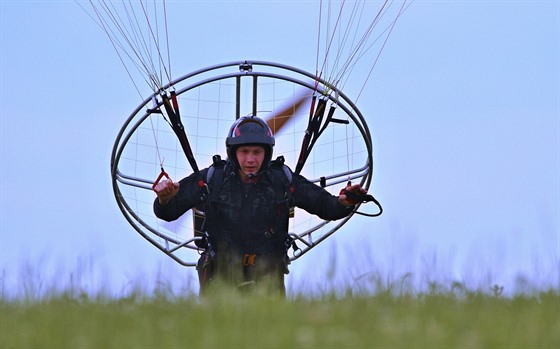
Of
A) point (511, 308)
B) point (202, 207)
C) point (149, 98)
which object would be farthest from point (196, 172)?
point (511, 308)

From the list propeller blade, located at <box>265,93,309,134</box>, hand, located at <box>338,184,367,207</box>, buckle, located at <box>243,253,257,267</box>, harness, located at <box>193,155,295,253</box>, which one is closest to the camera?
hand, located at <box>338,184,367,207</box>

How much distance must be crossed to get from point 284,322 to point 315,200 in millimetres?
5059

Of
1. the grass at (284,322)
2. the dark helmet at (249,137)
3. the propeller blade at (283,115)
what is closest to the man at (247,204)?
the dark helmet at (249,137)

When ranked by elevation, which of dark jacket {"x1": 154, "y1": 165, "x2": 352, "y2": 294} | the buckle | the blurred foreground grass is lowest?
the blurred foreground grass

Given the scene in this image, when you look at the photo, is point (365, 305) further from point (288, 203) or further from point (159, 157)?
point (159, 157)

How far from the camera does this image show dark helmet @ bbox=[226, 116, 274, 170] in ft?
33.9

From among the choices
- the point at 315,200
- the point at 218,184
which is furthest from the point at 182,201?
the point at 315,200

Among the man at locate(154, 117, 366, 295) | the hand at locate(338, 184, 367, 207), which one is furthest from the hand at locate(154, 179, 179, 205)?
the hand at locate(338, 184, 367, 207)

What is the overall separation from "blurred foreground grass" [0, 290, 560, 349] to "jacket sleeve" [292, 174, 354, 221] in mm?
3883

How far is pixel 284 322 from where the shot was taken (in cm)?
537

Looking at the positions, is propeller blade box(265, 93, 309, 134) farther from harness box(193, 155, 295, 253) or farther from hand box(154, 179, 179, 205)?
hand box(154, 179, 179, 205)

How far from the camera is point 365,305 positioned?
5.91m

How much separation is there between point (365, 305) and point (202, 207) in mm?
4616

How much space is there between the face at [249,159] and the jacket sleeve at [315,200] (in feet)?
1.36
